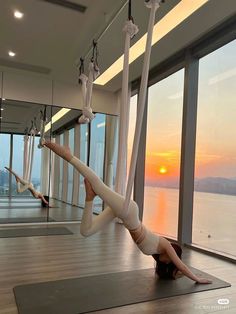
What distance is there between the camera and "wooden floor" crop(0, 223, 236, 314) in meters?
2.69

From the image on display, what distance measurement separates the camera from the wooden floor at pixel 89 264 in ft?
8.82

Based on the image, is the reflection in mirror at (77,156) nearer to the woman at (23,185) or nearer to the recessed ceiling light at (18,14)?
the woman at (23,185)

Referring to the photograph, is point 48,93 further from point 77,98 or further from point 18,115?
point 18,115

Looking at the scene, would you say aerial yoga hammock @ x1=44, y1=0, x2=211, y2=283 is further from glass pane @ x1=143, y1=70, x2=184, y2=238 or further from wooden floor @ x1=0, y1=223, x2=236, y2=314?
glass pane @ x1=143, y1=70, x2=184, y2=238

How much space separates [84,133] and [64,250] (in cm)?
384

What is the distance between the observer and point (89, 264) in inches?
153

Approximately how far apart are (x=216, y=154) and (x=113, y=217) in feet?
8.09

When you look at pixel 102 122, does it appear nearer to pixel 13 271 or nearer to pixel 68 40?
pixel 68 40

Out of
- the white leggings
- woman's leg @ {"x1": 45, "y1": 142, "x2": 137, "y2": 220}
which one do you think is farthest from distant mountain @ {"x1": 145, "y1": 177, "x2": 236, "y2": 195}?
woman's leg @ {"x1": 45, "y1": 142, "x2": 137, "y2": 220}

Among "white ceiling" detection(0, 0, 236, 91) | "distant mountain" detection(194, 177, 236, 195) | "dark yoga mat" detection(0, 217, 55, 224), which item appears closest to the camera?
"white ceiling" detection(0, 0, 236, 91)

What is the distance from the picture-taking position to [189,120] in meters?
5.10

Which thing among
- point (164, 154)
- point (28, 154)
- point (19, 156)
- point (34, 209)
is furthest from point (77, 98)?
point (34, 209)

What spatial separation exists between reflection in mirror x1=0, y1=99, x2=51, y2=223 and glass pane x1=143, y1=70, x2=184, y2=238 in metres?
2.64

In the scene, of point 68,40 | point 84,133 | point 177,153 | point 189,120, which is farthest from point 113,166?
point 68,40
